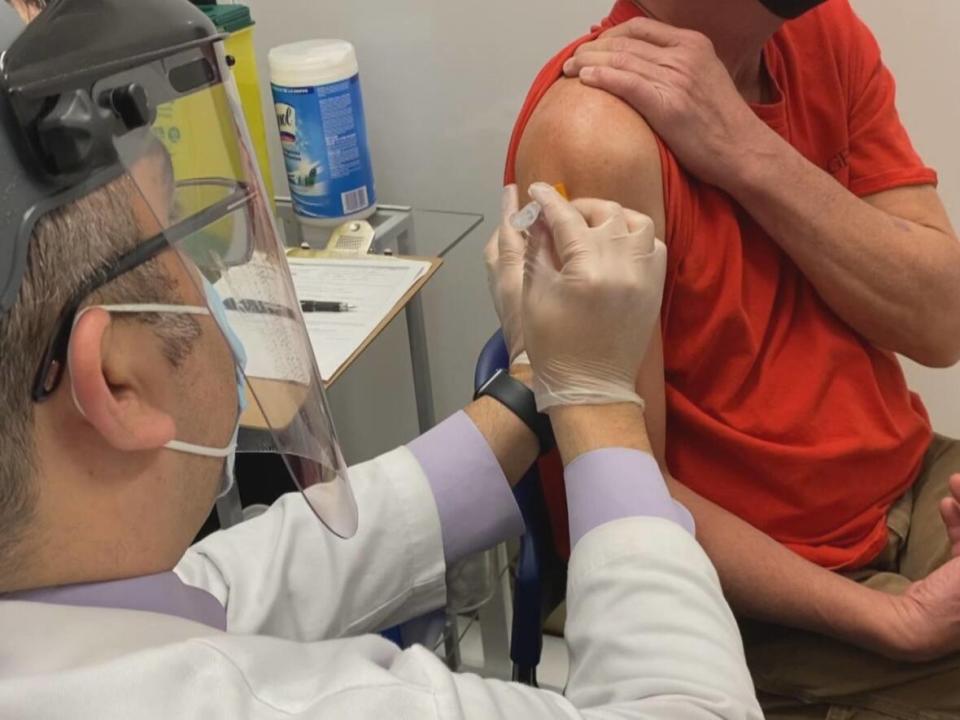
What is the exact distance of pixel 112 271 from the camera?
0.59 m

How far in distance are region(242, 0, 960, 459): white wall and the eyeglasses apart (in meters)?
1.11

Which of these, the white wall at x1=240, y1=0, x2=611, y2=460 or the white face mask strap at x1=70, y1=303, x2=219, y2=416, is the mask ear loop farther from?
the white wall at x1=240, y1=0, x2=611, y2=460

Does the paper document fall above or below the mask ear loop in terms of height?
below

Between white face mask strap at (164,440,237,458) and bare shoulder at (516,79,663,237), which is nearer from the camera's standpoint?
white face mask strap at (164,440,237,458)

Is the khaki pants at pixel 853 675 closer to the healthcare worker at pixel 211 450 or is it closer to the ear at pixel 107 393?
the healthcare worker at pixel 211 450

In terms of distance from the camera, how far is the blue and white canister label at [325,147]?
4.93 ft

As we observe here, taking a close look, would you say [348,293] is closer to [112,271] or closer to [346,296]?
[346,296]

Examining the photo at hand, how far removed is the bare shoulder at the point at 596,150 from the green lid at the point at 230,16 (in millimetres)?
739

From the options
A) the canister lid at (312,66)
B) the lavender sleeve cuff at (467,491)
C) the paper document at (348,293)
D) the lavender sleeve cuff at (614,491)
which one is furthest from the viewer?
the canister lid at (312,66)

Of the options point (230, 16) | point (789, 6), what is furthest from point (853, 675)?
point (230, 16)

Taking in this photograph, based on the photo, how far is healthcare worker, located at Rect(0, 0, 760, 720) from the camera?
1.81ft

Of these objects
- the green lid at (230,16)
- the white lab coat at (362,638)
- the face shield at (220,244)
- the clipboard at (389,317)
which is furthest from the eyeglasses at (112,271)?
the green lid at (230,16)

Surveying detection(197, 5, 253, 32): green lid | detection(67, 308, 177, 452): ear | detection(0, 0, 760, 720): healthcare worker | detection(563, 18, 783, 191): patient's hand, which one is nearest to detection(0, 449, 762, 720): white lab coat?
detection(0, 0, 760, 720): healthcare worker

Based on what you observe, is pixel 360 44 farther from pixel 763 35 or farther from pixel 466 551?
pixel 466 551
